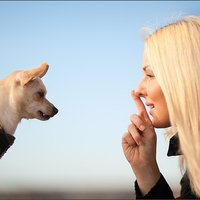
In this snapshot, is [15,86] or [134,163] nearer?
[134,163]

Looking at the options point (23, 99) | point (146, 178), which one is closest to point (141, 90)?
point (146, 178)

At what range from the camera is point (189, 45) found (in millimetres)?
685

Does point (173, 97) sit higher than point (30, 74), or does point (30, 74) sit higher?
point (173, 97)

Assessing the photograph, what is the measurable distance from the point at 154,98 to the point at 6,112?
3.73 feet

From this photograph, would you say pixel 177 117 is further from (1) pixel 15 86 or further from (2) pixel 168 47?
(1) pixel 15 86

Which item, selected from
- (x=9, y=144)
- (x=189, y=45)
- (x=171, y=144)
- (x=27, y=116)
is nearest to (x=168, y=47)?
(x=189, y=45)

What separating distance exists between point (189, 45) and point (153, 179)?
275mm

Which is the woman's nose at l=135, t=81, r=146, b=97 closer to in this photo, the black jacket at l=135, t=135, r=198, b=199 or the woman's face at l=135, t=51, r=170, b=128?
the woman's face at l=135, t=51, r=170, b=128

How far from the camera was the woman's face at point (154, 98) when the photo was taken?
0.73m

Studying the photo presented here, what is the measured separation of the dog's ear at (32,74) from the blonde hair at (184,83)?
95 centimetres

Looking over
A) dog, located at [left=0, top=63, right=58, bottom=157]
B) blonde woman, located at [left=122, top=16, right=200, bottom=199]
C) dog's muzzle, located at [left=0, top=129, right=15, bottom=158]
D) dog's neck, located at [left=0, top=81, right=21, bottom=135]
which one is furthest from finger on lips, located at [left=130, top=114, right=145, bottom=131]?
dog's neck, located at [left=0, top=81, right=21, bottom=135]

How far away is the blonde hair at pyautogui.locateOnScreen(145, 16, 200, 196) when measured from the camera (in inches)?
26.0

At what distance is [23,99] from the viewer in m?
1.83

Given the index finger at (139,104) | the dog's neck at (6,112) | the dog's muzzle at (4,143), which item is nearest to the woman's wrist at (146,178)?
the index finger at (139,104)
